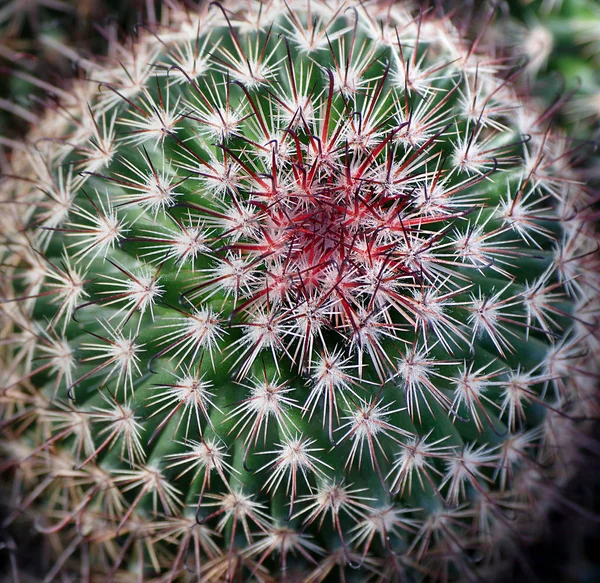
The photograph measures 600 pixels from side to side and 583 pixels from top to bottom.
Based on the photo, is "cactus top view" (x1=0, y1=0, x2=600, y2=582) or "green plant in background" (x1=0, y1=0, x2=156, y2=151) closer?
"cactus top view" (x1=0, y1=0, x2=600, y2=582)

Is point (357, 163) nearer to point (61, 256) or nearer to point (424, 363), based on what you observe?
point (424, 363)

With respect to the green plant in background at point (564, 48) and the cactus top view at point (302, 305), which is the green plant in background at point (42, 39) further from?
the green plant in background at point (564, 48)

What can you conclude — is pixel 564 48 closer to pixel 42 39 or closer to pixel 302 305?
pixel 302 305

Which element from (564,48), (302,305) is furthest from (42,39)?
(564,48)

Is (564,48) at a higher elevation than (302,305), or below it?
higher

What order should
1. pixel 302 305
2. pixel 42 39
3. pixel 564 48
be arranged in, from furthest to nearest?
pixel 564 48, pixel 42 39, pixel 302 305

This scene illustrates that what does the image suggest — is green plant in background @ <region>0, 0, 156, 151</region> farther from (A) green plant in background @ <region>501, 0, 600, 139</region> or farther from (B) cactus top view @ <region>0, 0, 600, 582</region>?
(A) green plant in background @ <region>501, 0, 600, 139</region>

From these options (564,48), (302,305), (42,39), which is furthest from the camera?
(564,48)

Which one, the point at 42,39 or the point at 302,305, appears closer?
the point at 302,305

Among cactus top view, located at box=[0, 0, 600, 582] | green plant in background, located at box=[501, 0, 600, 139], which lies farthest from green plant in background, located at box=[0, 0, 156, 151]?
green plant in background, located at box=[501, 0, 600, 139]
